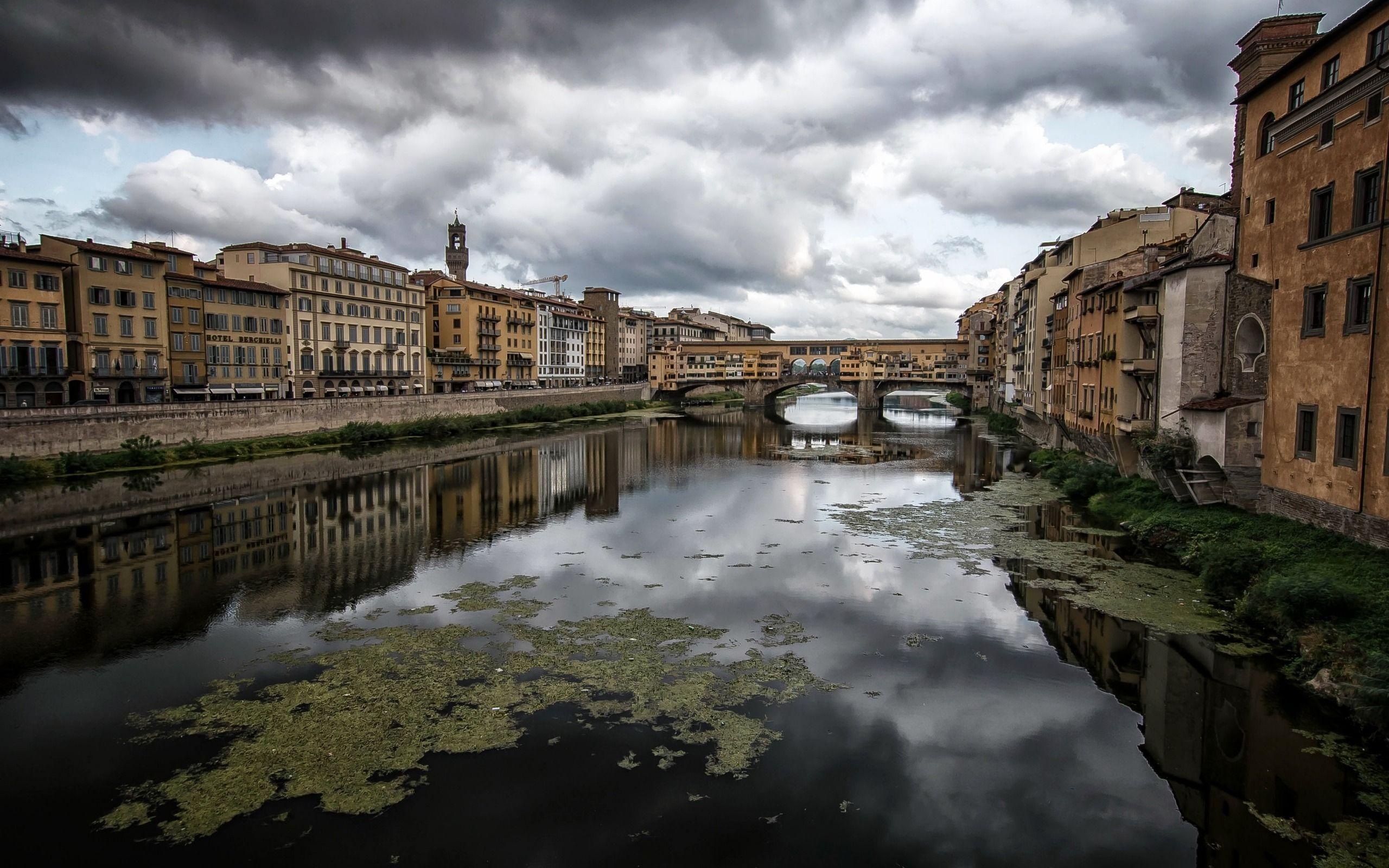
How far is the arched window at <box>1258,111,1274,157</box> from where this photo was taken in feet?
66.9

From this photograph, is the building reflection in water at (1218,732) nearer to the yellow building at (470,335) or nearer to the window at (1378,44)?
the window at (1378,44)

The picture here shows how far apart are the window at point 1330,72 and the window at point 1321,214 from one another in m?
2.38

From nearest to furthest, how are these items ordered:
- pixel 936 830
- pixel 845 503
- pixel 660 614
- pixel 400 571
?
1. pixel 936 830
2. pixel 660 614
3. pixel 400 571
4. pixel 845 503

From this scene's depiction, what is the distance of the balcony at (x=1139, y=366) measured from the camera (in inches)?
1046

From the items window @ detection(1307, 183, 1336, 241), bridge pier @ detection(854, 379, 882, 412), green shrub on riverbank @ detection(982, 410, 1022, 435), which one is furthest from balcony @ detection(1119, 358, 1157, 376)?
bridge pier @ detection(854, 379, 882, 412)

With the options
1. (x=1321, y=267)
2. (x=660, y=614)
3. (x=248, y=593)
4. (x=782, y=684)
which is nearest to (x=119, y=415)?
(x=248, y=593)

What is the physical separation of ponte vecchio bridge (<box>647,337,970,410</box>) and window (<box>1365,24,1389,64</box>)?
70509mm

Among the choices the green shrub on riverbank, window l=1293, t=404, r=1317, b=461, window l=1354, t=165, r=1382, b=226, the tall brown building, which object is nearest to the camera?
the tall brown building

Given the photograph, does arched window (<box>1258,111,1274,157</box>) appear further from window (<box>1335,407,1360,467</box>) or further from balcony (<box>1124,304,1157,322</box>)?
window (<box>1335,407,1360,467</box>)

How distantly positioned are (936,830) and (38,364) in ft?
162

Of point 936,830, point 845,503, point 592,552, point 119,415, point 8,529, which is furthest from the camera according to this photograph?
point 119,415

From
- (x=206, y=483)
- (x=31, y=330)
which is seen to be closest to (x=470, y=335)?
(x=31, y=330)

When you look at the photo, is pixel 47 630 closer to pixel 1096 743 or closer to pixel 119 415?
Result: pixel 1096 743

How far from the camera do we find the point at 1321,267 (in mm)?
17781
